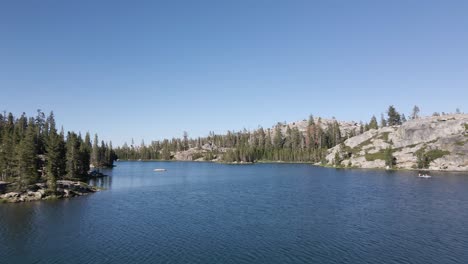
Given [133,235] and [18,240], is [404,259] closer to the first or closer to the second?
[133,235]

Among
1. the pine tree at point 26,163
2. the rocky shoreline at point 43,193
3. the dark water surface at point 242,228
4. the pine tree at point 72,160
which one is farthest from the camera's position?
the pine tree at point 72,160

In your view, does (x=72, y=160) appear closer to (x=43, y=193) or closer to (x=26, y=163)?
(x=43, y=193)

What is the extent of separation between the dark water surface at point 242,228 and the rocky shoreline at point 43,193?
6806mm

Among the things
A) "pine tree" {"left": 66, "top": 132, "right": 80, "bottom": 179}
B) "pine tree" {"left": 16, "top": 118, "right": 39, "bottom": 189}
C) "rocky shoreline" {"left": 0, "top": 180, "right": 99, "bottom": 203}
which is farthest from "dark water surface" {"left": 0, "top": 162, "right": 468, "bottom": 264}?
"pine tree" {"left": 66, "top": 132, "right": 80, "bottom": 179}

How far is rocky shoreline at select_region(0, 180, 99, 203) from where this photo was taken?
107 m

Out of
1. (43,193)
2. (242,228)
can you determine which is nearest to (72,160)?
(43,193)

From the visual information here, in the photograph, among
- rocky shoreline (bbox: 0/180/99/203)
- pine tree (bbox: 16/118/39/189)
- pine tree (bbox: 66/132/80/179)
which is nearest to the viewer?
rocky shoreline (bbox: 0/180/99/203)

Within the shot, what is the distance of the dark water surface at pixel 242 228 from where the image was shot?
55.5m

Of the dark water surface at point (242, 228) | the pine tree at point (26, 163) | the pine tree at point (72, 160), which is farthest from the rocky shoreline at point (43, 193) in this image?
the pine tree at point (72, 160)

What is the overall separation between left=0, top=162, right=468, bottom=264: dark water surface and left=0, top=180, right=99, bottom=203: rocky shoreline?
22.3 feet

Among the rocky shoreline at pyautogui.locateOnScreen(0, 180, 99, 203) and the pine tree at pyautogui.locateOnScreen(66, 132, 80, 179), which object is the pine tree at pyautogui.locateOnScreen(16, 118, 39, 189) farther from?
the pine tree at pyautogui.locateOnScreen(66, 132, 80, 179)

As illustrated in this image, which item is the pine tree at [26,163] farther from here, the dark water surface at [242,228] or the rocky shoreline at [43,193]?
the dark water surface at [242,228]

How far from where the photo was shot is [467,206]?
93.1 metres

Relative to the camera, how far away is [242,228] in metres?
72.6
